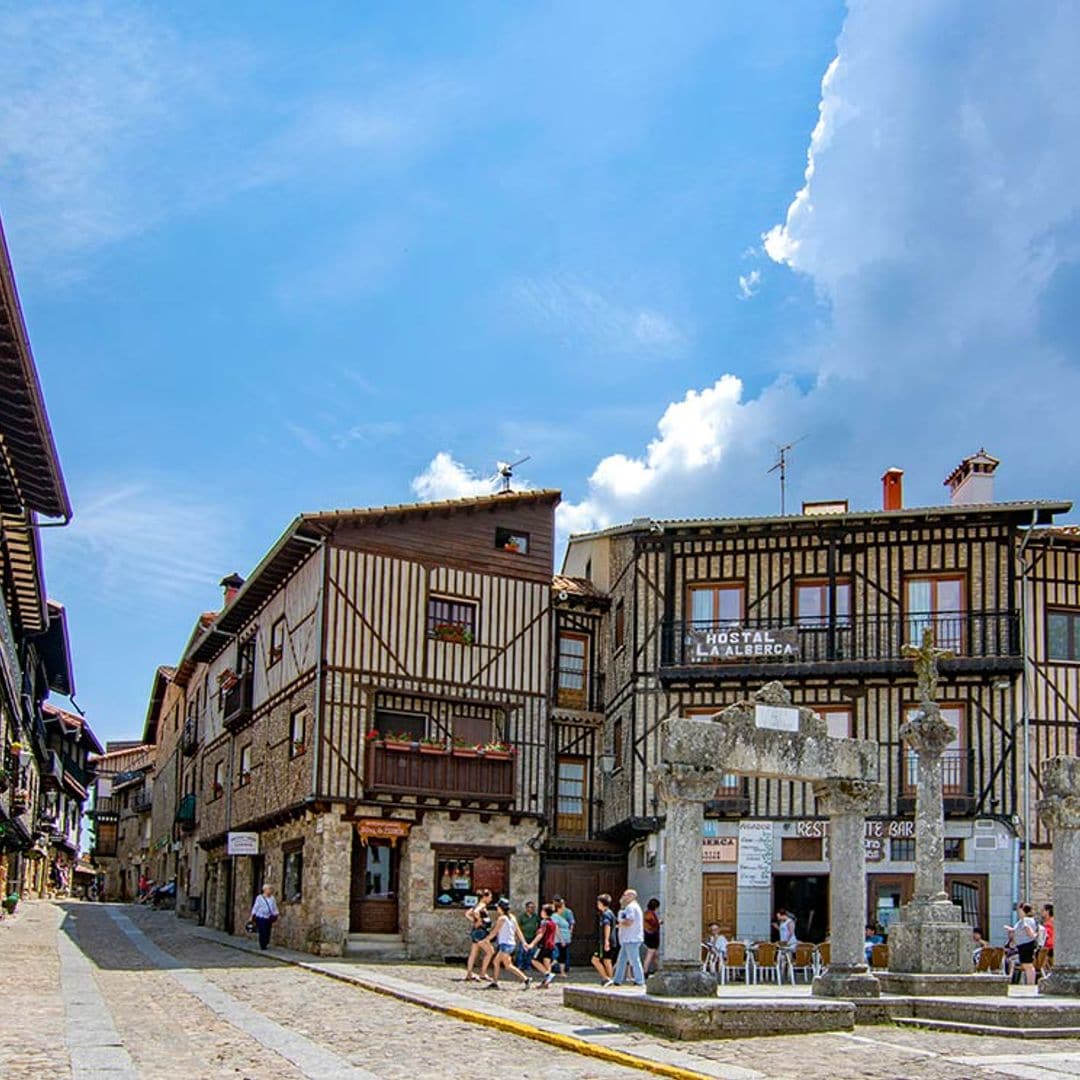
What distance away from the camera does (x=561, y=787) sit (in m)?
32.1

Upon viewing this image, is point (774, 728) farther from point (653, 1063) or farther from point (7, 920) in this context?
point (7, 920)

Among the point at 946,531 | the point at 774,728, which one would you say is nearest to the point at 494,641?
the point at 946,531

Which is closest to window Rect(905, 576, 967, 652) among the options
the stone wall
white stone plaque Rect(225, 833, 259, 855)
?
the stone wall

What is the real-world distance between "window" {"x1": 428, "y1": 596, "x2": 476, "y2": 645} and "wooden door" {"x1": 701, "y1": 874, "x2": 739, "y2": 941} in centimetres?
662

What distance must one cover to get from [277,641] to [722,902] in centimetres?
1121

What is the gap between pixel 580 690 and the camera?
107ft

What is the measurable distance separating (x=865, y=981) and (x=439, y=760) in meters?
13.6

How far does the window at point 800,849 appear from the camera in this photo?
28688 mm

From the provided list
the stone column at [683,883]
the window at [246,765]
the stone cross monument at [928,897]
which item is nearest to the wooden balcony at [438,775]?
the window at [246,765]

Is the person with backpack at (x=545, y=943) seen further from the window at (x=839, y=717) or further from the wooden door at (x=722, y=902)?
the window at (x=839, y=717)

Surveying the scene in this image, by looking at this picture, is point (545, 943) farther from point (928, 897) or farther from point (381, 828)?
point (928, 897)

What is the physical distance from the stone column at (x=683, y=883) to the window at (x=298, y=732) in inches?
563

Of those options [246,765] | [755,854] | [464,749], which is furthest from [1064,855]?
[246,765]

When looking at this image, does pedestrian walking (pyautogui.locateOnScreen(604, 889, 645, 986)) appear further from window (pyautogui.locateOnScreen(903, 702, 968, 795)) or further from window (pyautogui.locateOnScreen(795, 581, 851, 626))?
window (pyautogui.locateOnScreen(795, 581, 851, 626))
